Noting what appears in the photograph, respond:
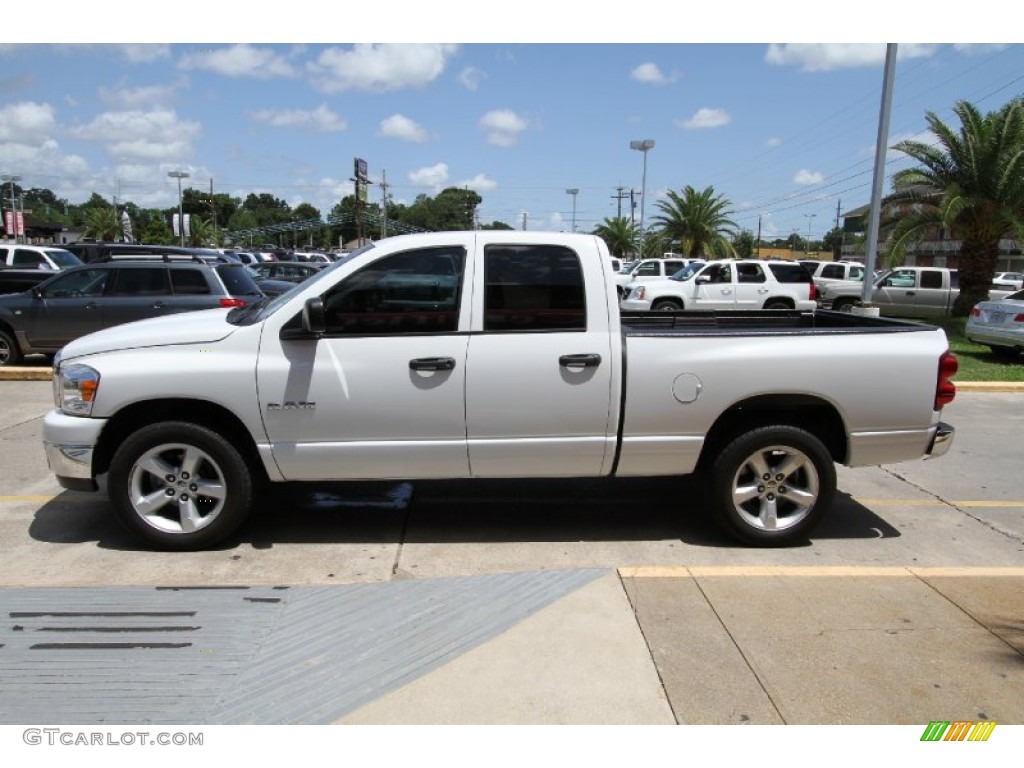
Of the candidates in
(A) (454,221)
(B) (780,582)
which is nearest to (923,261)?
(A) (454,221)

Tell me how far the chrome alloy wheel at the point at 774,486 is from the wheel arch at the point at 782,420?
190 mm

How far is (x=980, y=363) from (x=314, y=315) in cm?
1207

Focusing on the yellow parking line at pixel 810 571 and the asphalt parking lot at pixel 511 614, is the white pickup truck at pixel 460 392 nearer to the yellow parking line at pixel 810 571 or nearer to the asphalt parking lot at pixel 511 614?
the yellow parking line at pixel 810 571

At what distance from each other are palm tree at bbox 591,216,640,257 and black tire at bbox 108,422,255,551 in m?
61.1

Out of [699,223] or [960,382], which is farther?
[699,223]

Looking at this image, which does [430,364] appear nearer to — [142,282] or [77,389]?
[77,389]

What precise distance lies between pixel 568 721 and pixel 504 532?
2.04 meters

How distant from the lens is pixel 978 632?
3666mm

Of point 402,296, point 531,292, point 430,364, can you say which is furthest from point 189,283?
point 531,292

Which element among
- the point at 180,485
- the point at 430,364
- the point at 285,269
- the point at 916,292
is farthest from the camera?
the point at 285,269

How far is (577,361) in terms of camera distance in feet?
14.3

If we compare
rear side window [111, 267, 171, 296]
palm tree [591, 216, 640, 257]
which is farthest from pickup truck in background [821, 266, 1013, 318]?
palm tree [591, 216, 640, 257]

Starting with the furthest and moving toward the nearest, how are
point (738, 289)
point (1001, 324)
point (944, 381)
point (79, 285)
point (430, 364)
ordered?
point (738, 289)
point (1001, 324)
point (79, 285)
point (944, 381)
point (430, 364)
